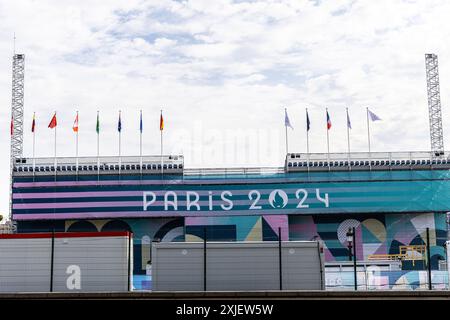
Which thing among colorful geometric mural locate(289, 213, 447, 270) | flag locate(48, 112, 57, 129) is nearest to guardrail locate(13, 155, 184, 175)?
flag locate(48, 112, 57, 129)

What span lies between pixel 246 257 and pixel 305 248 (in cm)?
336

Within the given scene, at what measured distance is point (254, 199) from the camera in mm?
95938

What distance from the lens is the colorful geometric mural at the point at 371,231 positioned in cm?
9506

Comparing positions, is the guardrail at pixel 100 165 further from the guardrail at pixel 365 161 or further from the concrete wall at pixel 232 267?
the concrete wall at pixel 232 267

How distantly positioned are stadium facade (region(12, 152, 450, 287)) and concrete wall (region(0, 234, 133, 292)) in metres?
58.0

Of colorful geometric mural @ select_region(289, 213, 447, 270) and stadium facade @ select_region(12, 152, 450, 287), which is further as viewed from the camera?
stadium facade @ select_region(12, 152, 450, 287)

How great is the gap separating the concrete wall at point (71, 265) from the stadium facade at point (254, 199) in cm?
5801

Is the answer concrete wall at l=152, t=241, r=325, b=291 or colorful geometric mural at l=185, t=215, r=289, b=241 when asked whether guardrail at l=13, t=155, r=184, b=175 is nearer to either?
colorful geometric mural at l=185, t=215, r=289, b=241

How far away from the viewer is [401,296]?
26250 mm

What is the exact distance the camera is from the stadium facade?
95.3m

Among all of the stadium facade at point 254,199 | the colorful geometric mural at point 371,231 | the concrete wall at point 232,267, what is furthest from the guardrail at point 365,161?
the concrete wall at point 232,267
